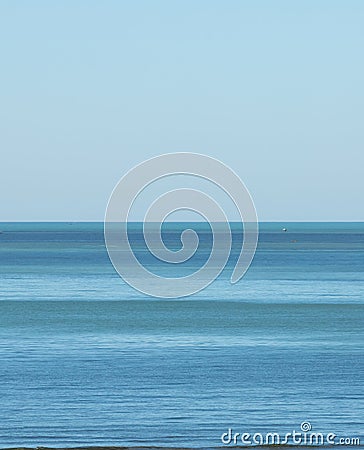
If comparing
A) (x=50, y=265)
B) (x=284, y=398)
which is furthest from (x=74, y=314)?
(x=50, y=265)

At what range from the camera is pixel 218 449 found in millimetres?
22234

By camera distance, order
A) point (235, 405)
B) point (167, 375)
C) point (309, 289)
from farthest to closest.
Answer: point (309, 289), point (167, 375), point (235, 405)

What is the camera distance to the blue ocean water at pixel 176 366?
85.5 feet

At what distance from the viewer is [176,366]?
35406mm

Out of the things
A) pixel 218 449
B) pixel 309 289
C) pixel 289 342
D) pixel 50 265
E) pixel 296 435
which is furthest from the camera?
pixel 50 265

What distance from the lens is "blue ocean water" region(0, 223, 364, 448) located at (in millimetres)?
26047

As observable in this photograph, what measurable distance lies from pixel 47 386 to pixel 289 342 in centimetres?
1481

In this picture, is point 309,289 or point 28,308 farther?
point 309,289

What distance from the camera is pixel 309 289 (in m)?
74.1

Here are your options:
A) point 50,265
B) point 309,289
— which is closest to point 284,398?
point 309,289

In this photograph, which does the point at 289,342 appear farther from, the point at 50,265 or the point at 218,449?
the point at 50,265

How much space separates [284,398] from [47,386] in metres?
7.09

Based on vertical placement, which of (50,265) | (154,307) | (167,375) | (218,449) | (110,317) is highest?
(50,265)

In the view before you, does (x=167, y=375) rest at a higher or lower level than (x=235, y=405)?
higher
